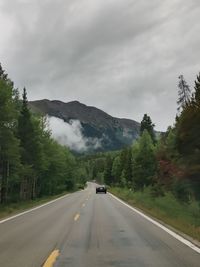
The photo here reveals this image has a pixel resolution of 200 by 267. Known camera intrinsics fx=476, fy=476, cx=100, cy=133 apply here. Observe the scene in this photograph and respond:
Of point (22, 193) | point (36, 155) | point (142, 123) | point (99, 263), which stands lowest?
point (99, 263)

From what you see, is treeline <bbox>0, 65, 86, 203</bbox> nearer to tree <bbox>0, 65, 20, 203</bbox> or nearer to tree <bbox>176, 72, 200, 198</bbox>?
tree <bbox>0, 65, 20, 203</bbox>

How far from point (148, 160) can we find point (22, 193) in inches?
1167

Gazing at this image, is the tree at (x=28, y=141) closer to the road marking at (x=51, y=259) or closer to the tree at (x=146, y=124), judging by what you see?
the road marking at (x=51, y=259)

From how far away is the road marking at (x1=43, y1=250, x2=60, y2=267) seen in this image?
32.0 ft

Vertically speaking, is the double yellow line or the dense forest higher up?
the dense forest

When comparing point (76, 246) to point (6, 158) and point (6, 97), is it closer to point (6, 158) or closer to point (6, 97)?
point (6, 97)

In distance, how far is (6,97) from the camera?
33.8 meters

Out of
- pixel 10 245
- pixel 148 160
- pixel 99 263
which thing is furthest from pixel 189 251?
pixel 148 160

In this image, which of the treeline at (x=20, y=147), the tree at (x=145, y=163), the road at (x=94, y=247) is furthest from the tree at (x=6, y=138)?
the tree at (x=145, y=163)

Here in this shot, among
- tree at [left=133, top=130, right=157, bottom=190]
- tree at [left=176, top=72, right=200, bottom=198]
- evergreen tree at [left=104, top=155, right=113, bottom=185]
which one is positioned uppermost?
evergreen tree at [left=104, top=155, right=113, bottom=185]

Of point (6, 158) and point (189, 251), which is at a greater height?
point (6, 158)

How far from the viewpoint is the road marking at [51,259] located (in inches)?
385

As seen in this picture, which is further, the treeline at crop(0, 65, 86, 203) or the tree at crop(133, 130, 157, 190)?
the tree at crop(133, 130, 157, 190)

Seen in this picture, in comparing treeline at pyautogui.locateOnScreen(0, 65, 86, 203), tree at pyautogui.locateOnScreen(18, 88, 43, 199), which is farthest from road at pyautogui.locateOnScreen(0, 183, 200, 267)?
tree at pyautogui.locateOnScreen(18, 88, 43, 199)
